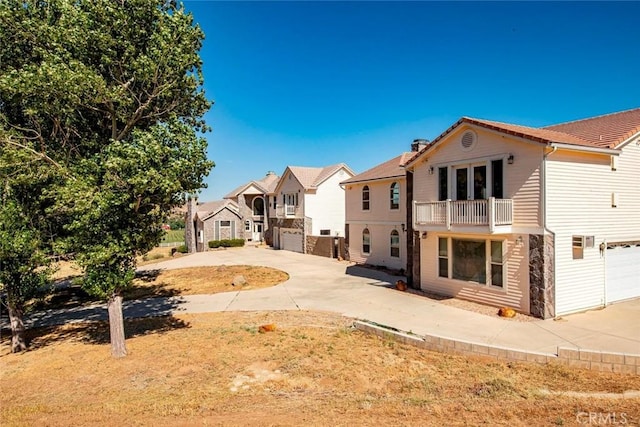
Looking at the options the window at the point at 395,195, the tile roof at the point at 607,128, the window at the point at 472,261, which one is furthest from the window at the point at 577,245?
the window at the point at 395,195

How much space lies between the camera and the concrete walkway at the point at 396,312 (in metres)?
9.66

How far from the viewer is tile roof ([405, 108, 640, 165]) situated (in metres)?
12.1

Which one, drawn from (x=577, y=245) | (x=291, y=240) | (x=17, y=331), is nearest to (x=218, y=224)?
(x=291, y=240)

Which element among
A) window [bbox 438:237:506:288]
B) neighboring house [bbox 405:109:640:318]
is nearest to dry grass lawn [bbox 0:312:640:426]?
neighboring house [bbox 405:109:640:318]

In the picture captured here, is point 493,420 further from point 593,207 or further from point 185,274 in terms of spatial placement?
point 185,274

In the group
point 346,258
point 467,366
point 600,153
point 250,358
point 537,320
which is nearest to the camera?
point 467,366

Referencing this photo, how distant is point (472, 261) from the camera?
45.0 feet

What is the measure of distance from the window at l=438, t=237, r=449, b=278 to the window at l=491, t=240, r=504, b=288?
2.04m

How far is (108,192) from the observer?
27.8ft

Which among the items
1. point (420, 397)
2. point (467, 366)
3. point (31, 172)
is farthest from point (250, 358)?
point (31, 172)

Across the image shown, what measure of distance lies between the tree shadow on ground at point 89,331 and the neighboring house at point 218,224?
25.3 meters

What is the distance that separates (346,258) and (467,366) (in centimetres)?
1863

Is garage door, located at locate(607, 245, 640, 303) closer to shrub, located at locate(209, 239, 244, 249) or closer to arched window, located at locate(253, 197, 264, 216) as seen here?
shrub, located at locate(209, 239, 244, 249)

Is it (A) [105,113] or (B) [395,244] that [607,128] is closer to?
(B) [395,244]
